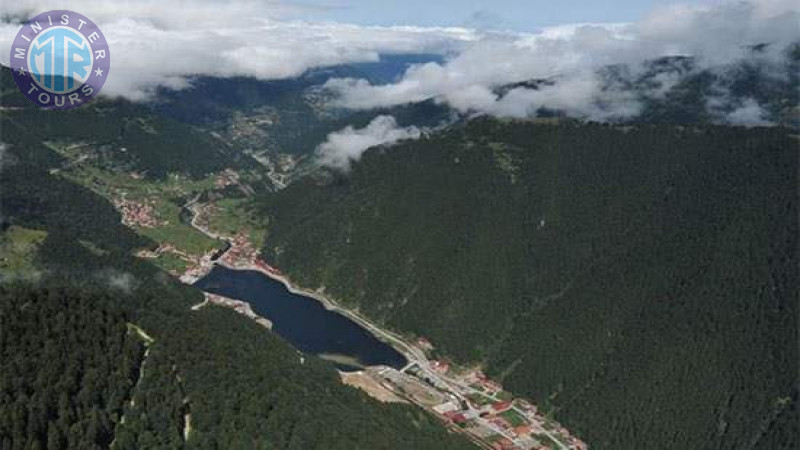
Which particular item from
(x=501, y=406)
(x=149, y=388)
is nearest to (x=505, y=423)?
(x=501, y=406)

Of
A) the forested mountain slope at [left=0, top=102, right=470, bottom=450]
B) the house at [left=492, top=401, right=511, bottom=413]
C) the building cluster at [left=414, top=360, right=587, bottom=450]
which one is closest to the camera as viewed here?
the forested mountain slope at [left=0, top=102, right=470, bottom=450]

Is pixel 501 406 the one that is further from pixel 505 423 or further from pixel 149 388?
pixel 149 388

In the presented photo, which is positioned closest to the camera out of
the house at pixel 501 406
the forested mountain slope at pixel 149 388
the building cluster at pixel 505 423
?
the forested mountain slope at pixel 149 388

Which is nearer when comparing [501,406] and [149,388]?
[149,388]

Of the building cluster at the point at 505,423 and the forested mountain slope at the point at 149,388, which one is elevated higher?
the forested mountain slope at the point at 149,388

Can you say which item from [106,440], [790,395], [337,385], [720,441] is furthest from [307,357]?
[790,395]

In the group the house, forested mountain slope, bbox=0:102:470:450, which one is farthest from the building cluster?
forested mountain slope, bbox=0:102:470:450

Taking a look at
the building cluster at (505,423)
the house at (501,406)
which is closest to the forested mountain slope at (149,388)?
the building cluster at (505,423)

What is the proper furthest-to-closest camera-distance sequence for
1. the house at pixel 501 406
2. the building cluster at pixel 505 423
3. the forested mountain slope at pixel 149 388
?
1. the house at pixel 501 406
2. the building cluster at pixel 505 423
3. the forested mountain slope at pixel 149 388

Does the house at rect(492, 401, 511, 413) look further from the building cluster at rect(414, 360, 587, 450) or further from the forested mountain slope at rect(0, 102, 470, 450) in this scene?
the forested mountain slope at rect(0, 102, 470, 450)

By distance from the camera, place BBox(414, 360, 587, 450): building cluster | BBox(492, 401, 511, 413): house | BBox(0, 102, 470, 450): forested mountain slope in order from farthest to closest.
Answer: BBox(492, 401, 511, 413): house < BBox(414, 360, 587, 450): building cluster < BBox(0, 102, 470, 450): forested mountain slope

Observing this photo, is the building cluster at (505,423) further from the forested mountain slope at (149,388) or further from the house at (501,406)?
the forested mountain slope at (149,388)

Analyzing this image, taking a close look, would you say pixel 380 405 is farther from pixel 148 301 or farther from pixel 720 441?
pixel 720 441
